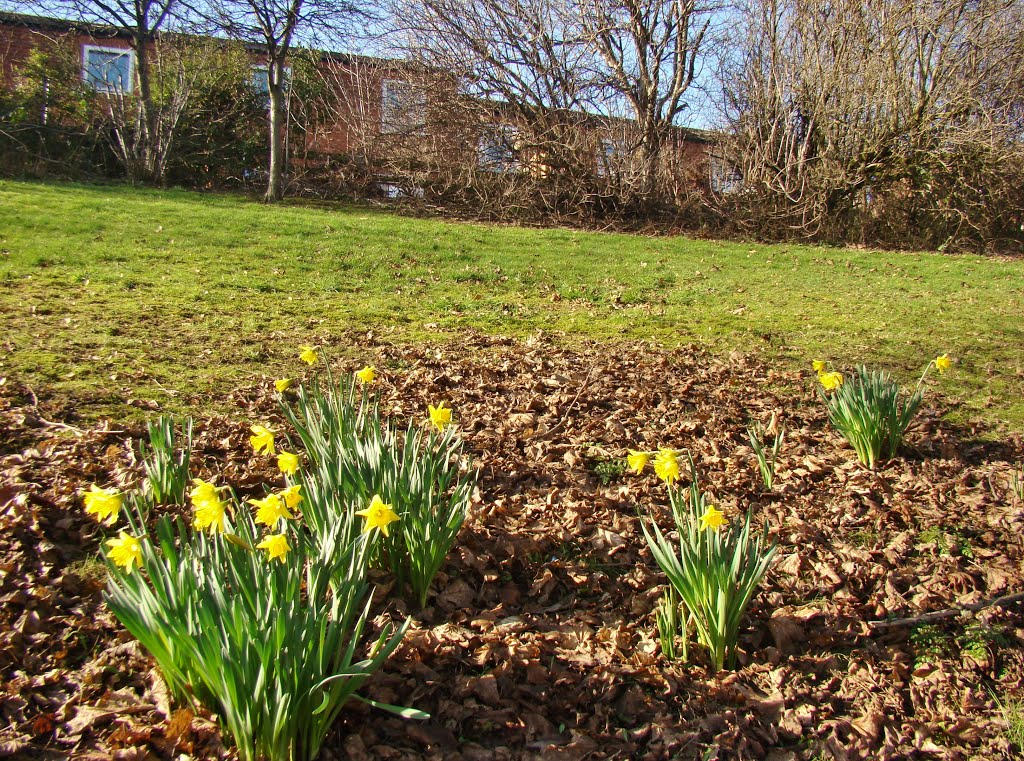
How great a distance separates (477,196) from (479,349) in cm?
1058

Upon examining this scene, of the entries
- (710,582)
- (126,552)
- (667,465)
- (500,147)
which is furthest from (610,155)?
(126,552)

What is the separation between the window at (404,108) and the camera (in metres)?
17.1

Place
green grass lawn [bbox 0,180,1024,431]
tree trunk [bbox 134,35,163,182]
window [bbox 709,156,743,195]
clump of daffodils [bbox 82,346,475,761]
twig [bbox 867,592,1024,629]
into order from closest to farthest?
1. clump of daffodils [bbox 82,346,475,761]
2. twig [bbox 867,592,1024,629]
3. green grass lawn [bbox 0,180,1024,431]
4. tree trunk [bbox 134,35,163,182]
5. window [bbox 709,156,743,195]

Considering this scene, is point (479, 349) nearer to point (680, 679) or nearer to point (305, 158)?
point (680, 679)

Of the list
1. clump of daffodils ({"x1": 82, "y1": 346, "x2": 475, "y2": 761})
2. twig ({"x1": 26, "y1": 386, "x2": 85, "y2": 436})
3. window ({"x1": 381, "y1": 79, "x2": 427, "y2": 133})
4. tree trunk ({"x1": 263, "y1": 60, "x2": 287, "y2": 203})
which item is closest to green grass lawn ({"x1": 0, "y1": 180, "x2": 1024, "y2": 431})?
twig ({"x1": 26, "y1": 386, "x2": 85, "y2": 436})

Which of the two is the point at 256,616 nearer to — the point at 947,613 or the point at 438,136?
the point at 947,613

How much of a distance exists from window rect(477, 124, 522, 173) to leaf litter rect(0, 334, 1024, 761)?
12.6 meters

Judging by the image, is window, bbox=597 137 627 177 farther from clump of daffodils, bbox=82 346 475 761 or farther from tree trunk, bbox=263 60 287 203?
clump of daffodils, bbox=82 346 475 761

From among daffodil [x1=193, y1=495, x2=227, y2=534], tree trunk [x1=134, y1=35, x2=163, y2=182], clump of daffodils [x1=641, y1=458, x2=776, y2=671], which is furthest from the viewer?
tree trunk [x1=134, y1=35, x2=163, y2=182]

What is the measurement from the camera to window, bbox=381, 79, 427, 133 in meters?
17.1

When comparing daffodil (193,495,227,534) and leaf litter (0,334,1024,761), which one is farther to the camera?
leaf litter (0,334,1024,761)

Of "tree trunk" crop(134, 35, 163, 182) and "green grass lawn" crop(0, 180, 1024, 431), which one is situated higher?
"tree trunk" crop(134, 35, 163, 182)

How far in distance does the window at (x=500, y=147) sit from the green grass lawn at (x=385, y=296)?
3802 millimetres

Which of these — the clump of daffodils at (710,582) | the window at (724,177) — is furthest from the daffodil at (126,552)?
the window at (724,177)
